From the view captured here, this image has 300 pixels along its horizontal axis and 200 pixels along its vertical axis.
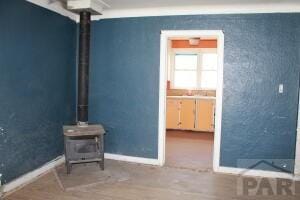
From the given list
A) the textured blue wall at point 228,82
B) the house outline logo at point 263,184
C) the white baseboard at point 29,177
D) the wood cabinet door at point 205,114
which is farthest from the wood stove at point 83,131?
the wood cabinet door at point 205,114

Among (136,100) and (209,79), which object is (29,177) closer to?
(136,100)

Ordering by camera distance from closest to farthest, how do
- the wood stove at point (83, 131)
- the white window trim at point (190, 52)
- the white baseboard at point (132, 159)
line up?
the wood stove at point (83, 131) < the white baseboard at point (132, 159) < the white window trim at point (190, 52)

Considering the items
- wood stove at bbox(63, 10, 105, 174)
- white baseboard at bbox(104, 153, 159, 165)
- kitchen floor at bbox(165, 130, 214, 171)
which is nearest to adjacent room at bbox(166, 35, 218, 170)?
kitchen floor at bbox(165, 130, 214, 171)

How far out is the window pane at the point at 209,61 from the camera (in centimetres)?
713

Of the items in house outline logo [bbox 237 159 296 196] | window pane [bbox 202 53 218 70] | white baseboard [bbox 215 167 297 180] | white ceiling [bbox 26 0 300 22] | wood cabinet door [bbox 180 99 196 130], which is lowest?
house outline logo [bbox 237 159 296 196]

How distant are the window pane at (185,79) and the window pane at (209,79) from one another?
0.66ft

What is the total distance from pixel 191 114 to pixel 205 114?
1.06 feet

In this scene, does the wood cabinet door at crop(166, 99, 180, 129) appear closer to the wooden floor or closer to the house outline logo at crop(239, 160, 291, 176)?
the wooden floor

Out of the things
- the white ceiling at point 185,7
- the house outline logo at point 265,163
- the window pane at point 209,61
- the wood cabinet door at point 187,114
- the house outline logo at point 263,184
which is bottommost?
the house outline logo at point 263,184

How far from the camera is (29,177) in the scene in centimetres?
353

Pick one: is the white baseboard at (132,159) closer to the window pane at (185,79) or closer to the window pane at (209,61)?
the window pane at (185,79)

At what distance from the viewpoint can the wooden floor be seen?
10.4ft

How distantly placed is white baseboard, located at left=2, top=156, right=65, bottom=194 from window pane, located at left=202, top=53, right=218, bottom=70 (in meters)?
4.38

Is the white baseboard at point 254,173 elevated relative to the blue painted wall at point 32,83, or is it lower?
lower
